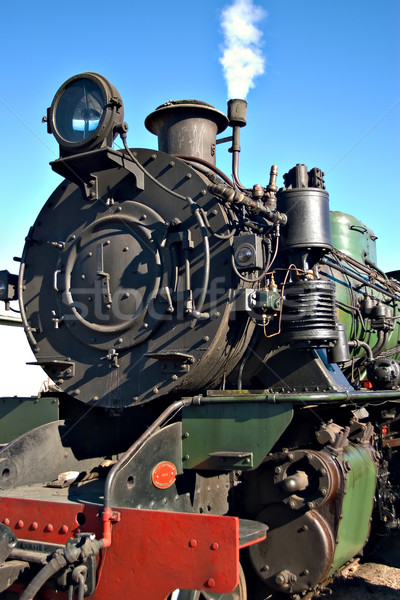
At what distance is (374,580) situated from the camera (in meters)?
5.09

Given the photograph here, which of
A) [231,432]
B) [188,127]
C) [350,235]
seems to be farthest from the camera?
[350,235]

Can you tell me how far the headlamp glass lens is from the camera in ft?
13.2

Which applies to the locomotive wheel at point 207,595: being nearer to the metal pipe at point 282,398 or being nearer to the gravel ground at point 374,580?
the metal pipe at point 282,398

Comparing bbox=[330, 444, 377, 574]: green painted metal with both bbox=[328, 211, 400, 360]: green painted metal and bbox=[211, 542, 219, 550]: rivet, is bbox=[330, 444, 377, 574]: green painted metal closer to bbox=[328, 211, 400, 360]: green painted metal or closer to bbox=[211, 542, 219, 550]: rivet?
bbox=[211, 542, 219, 550]: rivet

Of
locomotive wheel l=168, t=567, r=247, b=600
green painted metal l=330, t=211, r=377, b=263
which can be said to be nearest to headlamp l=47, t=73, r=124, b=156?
locomotive wheel l=168, t=567, r=247, b=600

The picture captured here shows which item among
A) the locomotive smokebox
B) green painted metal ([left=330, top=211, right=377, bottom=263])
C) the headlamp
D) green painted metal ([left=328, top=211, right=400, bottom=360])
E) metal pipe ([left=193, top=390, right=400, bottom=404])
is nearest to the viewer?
metal pipe ([left=193, top=390, right=400, bottom=404])

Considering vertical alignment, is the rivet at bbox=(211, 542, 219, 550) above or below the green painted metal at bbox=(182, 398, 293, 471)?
below

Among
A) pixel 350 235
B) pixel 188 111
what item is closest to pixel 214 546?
pixel 188 111

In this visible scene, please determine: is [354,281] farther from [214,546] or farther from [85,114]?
[214,546]

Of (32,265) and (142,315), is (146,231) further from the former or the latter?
(32,265)

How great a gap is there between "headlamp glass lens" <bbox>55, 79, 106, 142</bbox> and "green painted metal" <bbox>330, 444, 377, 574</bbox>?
2825 millimetres

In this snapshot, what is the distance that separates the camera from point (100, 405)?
3961mm

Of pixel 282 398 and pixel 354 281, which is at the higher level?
pixel 354 281

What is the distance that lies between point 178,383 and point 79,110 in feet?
6.66
